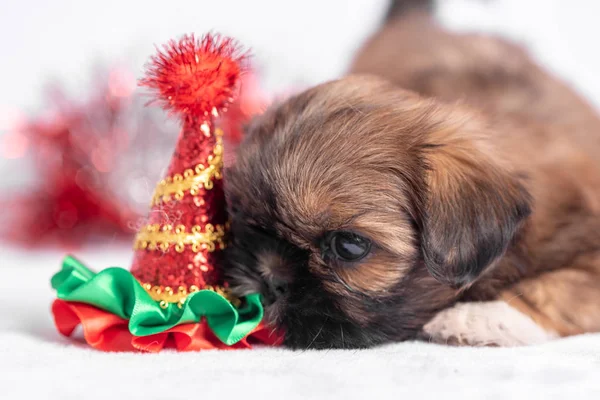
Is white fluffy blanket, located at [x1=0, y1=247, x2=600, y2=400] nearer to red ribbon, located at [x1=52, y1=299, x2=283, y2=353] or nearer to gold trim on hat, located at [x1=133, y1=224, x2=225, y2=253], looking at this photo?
red ribbon, located at [x1=52, y1=299, x2=283, y2=353]

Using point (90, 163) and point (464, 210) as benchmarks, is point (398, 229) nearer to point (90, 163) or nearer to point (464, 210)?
point (464, 210)

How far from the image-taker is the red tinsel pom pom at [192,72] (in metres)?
1.44

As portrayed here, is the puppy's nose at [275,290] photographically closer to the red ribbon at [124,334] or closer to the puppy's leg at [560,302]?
the red ribbon at [124,334]

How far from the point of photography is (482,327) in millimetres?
1546

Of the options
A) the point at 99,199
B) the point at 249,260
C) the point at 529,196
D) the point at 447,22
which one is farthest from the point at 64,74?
the point at 529,196

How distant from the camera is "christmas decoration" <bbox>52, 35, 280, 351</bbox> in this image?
1424 mm

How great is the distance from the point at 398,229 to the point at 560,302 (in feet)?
1.67

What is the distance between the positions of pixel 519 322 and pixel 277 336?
0.56 metres

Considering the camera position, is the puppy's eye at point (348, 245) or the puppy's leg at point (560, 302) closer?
the puppy's eye at point (348, 245)

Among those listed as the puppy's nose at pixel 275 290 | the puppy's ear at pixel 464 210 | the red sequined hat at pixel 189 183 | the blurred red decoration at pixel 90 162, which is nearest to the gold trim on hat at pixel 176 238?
the red sequined hat at pixel 189 183

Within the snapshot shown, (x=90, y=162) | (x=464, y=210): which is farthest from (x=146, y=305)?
(x=90, y=162)

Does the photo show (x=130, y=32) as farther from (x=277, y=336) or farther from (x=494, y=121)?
(x=277, y=336)

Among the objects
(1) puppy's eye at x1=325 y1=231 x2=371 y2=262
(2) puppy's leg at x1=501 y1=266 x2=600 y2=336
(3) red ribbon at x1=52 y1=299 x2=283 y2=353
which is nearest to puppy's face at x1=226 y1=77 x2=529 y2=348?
(1) puppy's eye at x1=325 y1=231 x2=371 y2=262

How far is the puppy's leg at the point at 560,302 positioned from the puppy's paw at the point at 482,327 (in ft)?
0.18
